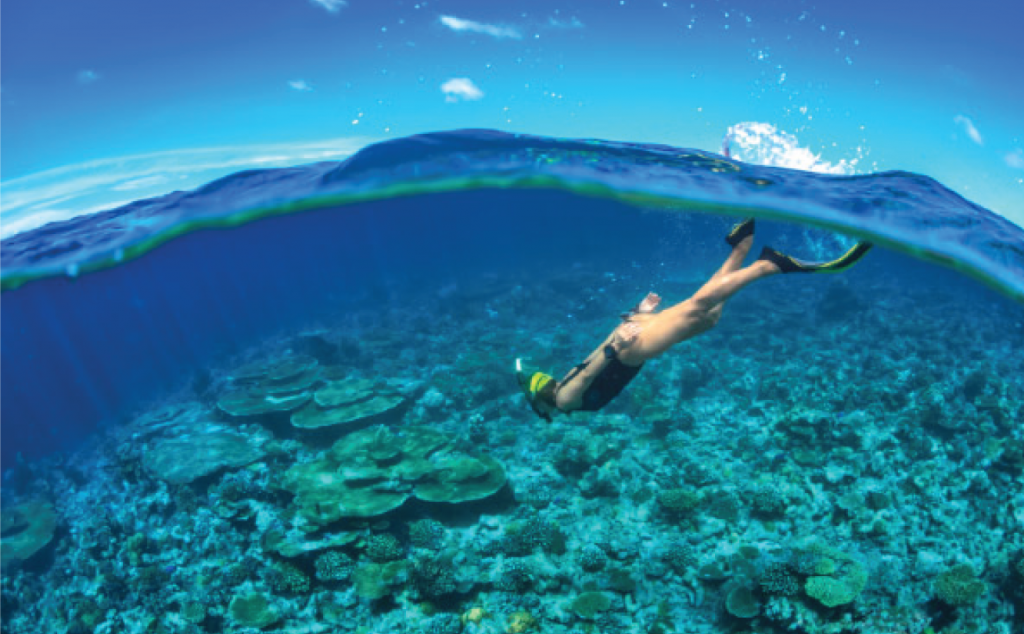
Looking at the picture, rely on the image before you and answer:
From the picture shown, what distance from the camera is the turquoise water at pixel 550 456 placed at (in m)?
6.82

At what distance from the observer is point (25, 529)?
1062cm

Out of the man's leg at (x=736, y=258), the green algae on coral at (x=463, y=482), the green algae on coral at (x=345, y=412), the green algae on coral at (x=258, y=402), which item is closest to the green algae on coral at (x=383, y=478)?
the green algae on coral at (x=463, y=482)

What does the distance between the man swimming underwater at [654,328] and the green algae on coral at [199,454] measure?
27.2ft

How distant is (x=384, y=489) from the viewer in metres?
8.19

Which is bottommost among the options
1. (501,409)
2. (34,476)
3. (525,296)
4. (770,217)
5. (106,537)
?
(34,476)

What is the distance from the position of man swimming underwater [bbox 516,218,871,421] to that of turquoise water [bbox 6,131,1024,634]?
297 cm

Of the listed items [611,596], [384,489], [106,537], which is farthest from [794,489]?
[106,537]

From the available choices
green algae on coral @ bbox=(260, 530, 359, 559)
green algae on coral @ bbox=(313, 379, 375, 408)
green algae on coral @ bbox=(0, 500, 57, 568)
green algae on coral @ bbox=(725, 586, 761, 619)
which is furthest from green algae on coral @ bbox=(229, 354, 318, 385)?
green algae on coral @ bbox=(725, 586, 761, 619)

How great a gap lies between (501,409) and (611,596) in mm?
6131

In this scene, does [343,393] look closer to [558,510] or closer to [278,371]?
[278,371]

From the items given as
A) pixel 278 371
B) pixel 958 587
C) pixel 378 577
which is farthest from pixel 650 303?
pixel 278 371

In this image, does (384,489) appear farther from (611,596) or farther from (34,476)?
(34,476)

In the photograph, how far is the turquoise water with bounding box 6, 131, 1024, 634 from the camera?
682cm

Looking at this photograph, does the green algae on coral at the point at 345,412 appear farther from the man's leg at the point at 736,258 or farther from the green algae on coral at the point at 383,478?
the man's leg at the point at 736,258
